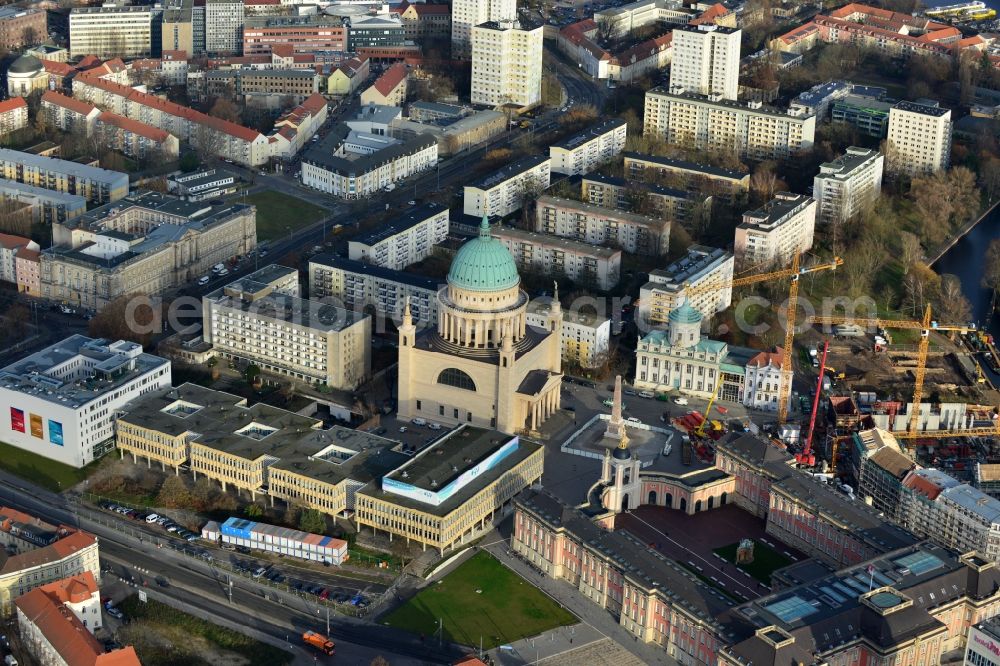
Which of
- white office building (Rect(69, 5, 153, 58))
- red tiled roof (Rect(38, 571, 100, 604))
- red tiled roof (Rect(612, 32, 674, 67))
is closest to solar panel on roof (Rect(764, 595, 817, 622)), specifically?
red tiled roof (Rect(38, 571, 100, 604))

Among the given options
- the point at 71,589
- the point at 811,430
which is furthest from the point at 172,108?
the point at 71,589

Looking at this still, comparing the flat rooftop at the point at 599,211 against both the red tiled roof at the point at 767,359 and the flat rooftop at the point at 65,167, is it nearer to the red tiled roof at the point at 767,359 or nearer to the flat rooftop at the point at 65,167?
the red tiled roof at the point at 767,359

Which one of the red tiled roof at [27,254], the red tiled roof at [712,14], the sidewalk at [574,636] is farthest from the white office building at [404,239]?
the red tiled roof at [712,14]

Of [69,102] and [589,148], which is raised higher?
[69,102]

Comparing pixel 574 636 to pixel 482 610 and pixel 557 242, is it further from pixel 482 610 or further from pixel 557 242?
pixel 557 242

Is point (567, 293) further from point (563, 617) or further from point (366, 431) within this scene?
point (563, 617)

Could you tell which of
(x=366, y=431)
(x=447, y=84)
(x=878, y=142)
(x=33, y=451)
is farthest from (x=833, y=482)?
(x=447, y=84)

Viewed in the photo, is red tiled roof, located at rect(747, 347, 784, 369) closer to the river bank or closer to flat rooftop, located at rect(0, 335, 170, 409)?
the river bank
